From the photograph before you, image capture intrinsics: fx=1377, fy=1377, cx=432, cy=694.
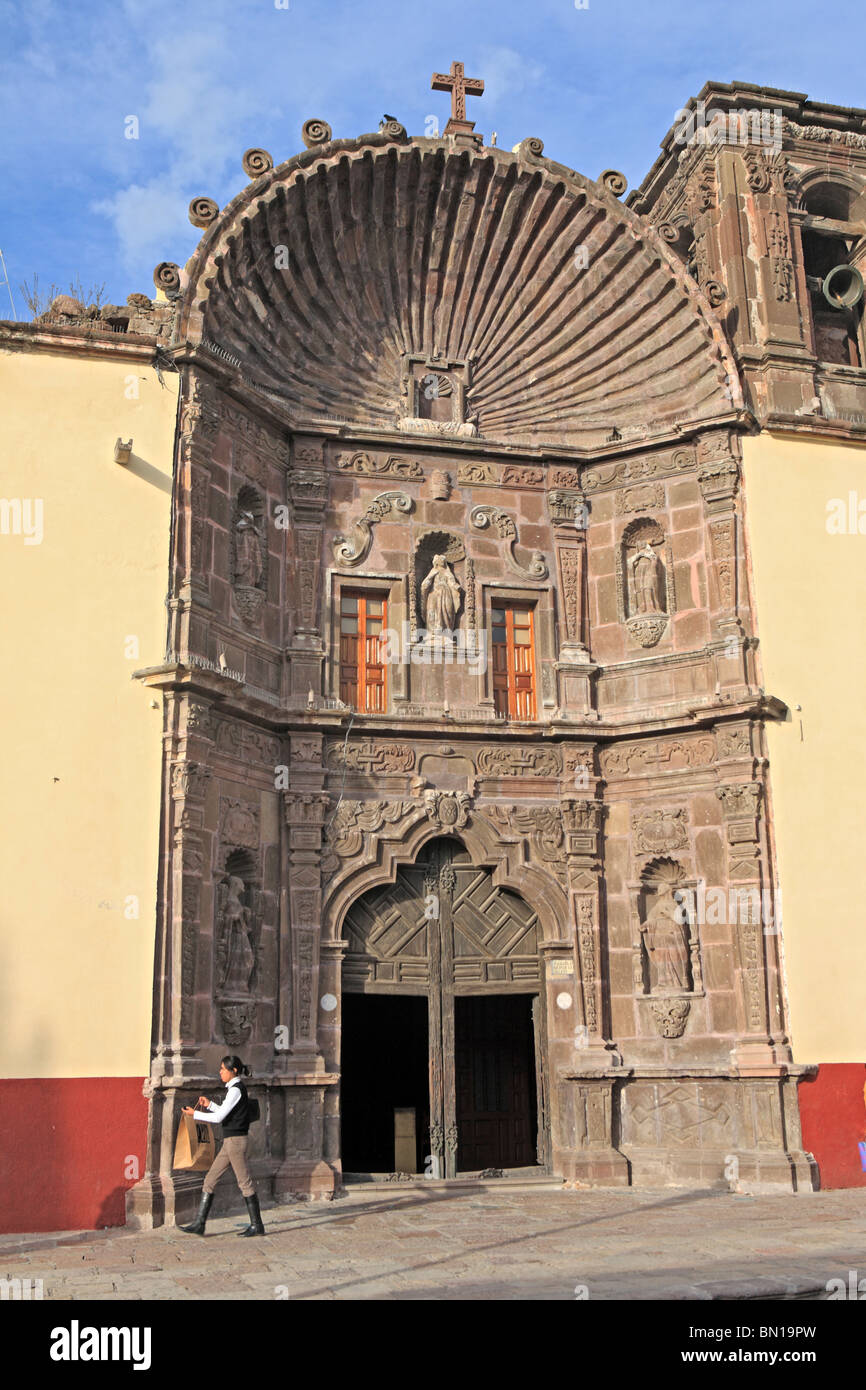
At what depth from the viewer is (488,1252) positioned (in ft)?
34.1

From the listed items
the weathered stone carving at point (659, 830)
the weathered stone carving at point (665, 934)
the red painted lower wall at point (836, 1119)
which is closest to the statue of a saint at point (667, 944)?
the weathered stone carving at point (665, 934)

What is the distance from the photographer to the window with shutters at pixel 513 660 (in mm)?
17234

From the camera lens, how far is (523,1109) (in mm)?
18422

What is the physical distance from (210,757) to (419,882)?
3.26 meters

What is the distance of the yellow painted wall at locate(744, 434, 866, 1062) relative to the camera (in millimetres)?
15164

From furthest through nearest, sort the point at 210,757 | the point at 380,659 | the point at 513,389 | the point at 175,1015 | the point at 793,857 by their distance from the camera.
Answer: the point at 513,389
the point at 380,659
the point at 793,857
the point at 210,757
the point at 175,1015

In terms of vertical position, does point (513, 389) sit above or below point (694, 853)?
above

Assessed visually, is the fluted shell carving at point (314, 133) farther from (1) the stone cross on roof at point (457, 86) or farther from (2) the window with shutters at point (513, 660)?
(2) the window with shutters at point (513, 660)

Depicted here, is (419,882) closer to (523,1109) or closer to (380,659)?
(380,659)

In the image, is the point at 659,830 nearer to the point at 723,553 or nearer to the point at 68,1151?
the point at 723,553

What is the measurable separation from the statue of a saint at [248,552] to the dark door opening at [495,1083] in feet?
20.6

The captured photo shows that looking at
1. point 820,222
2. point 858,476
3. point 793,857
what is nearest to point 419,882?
point 793,857

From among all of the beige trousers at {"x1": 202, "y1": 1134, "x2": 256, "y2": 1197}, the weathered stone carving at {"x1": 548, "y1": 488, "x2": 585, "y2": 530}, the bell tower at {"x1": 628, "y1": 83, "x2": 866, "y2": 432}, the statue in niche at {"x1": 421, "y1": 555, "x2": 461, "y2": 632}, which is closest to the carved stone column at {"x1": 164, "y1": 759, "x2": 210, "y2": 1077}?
the beige trousers at {"x1": 202, "y1": 1134, "x2": 256, "y2": 1197}

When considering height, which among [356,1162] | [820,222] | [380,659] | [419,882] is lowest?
[356,1162]
